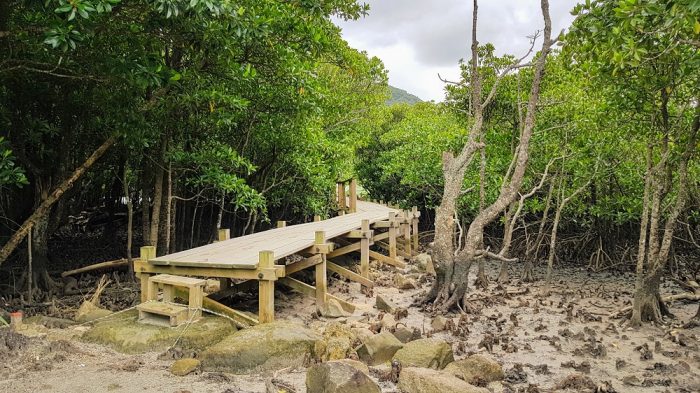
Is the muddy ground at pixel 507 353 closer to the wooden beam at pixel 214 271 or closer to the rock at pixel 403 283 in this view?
the rock at pixel 403 283

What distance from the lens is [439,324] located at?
25.1ft

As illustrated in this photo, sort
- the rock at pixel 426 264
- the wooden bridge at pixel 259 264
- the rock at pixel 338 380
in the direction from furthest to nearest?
the rock at pixel 426 264
the wooden bridge at pixel 259 264
the rock at pixel 338 380

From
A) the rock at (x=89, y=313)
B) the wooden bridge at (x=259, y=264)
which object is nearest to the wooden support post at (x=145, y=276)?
the wooden bridge at (x=259, y=264)

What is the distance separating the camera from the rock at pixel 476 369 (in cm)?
534

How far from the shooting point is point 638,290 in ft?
25.3

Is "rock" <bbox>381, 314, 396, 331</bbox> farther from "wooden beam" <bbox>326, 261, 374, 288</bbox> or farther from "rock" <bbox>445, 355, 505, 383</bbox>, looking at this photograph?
"wooden beam" <bbox>326, 261, 374, 288</bbox>

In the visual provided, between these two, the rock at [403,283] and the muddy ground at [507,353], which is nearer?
the muddy ground at [507,353]

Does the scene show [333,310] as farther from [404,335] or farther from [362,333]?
[404,335]

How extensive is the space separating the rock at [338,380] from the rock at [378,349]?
4.24 feet

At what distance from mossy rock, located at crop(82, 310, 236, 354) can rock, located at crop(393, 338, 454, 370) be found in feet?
7.11

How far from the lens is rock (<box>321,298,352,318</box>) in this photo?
814 cm

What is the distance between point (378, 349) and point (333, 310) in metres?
2.45

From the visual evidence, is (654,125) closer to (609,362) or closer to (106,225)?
(609,362)

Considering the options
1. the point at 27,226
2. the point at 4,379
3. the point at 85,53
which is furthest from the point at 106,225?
the point at 4,379
